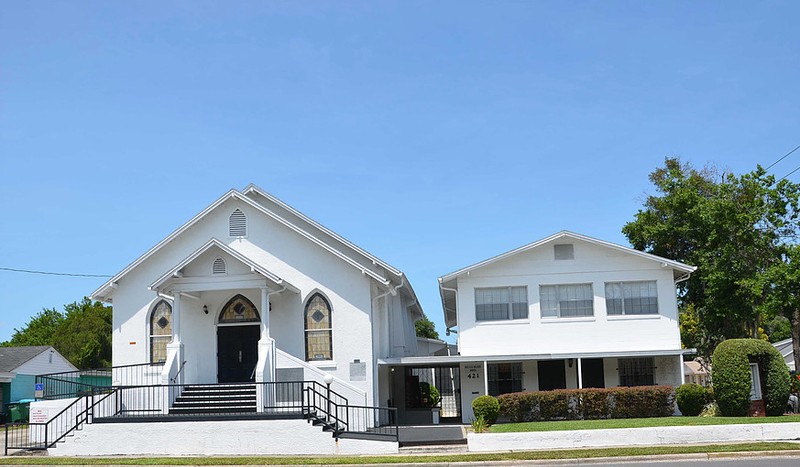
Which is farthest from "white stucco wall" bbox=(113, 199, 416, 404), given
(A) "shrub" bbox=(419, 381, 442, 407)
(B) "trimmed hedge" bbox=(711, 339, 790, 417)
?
(B) "trimmed hedge" bbox=(711, 339, 790, 417)

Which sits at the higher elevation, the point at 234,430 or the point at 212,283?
the point at 212,283

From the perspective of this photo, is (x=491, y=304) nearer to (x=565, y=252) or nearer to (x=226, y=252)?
(x=565, y=252)

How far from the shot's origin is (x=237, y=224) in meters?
28.1

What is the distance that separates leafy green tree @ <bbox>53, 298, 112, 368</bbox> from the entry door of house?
127 ft

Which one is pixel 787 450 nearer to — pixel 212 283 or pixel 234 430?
pixel 234 430

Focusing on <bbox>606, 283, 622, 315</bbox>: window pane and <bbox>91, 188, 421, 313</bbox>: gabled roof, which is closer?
<bbox>91, 188, 421, 313</bbox>: gabled roof

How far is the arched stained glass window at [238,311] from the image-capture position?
1076 inches

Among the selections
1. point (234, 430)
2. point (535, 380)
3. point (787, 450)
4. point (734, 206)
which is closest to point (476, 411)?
point (535, 380)

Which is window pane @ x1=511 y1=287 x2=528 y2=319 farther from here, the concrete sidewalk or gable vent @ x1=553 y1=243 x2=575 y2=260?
the concrete sidewalk

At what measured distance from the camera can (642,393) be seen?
2653 cm

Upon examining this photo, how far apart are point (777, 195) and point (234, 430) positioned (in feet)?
74.0

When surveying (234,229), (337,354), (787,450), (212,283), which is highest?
(234,229)

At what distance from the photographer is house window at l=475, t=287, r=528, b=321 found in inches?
1148

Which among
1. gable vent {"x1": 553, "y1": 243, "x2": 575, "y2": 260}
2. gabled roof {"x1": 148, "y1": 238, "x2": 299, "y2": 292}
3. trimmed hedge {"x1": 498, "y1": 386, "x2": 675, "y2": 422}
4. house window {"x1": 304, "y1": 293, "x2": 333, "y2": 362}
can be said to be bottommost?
trimmed hedge {"x1": 498, "y1": 386, "x2": 675, "y2": 422}
